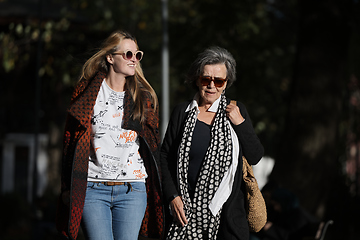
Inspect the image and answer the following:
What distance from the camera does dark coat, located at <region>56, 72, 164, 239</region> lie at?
387cm

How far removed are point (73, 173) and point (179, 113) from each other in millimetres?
770

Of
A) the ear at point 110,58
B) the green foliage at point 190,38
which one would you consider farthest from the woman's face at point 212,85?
the green foliage at point 190,38

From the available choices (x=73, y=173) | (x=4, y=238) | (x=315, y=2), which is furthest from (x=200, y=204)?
(x=4, y=238)

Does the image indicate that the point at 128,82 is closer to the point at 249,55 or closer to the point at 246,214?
the point at 246,214

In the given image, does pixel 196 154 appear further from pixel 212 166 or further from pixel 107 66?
pixel 107 66

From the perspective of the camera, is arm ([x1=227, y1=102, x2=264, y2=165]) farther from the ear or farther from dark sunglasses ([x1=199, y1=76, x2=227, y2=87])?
the ear

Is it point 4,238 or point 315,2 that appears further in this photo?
point 4,238

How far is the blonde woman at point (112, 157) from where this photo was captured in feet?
12.8

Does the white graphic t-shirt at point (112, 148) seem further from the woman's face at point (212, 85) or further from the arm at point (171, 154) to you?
the woman's face at point (212, 85)

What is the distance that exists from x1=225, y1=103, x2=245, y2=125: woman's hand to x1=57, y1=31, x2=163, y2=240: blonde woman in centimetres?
52

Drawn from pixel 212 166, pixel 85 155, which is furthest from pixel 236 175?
pixel 85 155

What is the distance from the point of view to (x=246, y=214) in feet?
12.9

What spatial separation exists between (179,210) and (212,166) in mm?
335

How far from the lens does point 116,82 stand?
4156 millimetres
